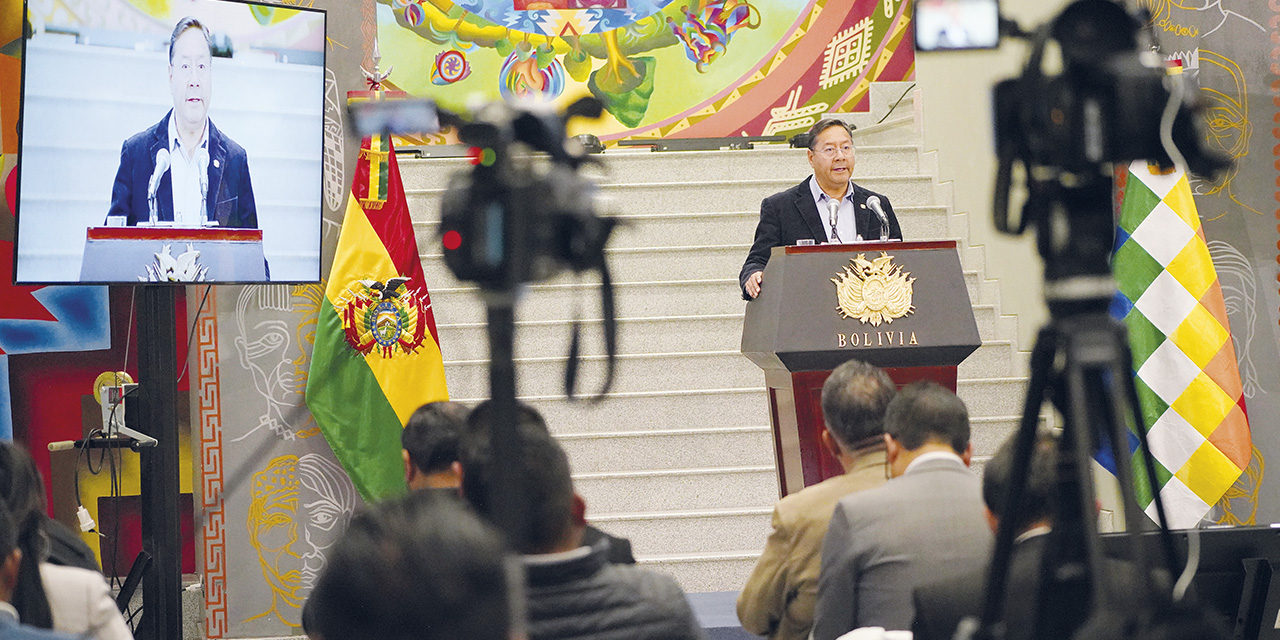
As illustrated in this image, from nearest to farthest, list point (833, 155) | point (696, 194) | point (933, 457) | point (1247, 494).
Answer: point (933, 457)
point (1247, 494)
point (833, 155)
point (696, 194)

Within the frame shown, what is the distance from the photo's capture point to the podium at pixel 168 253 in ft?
10.7

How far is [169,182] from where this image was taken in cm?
333

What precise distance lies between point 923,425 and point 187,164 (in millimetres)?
2289

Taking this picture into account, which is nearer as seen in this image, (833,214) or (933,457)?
(933,457)

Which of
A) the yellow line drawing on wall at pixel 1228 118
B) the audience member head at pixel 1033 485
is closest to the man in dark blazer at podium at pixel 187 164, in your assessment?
the audience member head at pixel 1033 485

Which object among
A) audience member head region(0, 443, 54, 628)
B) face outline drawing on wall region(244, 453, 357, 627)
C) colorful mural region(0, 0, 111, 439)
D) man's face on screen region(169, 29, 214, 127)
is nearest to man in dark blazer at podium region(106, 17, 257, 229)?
man's face on screen region(169, 29, 214, 127)

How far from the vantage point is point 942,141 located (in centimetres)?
621

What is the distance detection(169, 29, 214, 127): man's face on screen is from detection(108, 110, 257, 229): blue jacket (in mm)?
41

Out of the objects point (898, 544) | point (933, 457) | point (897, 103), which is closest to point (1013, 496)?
point (898, 544)

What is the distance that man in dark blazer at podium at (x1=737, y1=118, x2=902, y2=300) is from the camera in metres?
4.26

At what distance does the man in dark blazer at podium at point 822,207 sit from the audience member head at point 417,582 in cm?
329

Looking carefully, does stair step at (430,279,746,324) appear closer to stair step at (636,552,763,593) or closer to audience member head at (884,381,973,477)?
stair step at (636,552,763,593)

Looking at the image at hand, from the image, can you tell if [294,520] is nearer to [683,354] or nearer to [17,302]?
[17,302]

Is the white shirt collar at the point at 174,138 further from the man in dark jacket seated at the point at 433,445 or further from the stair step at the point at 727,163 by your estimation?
the stair step at the point at 727,163
